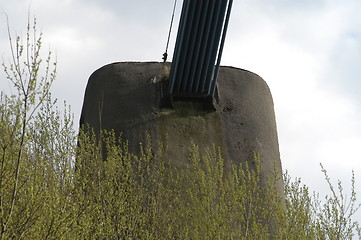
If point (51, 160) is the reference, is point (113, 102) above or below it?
above

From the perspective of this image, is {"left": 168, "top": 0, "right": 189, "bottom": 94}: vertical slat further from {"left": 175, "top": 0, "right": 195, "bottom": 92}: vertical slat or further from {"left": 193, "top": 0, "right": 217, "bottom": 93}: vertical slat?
{"left": 193, "top": 0, "right": 217, "bottom": 93}: vertical slat

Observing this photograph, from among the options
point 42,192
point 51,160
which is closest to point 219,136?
point 51,160

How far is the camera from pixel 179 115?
38.5ft

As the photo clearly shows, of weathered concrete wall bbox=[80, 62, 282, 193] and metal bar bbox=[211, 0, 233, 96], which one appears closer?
metal bar bbox=[211, 0, 233, 96]

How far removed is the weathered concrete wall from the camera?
11.5m

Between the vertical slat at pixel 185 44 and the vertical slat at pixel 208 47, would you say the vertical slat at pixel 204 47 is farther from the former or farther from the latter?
the vertical slat at pixel 185 44

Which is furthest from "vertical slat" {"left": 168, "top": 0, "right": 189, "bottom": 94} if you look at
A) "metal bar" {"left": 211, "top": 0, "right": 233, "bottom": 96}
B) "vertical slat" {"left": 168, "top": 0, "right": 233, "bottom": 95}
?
"metal bar" {"left": 211, "top": 0, "right": 233, "bottom": 96}

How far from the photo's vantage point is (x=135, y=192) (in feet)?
35.0

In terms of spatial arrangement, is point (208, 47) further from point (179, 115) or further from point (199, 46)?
point (179, 115)

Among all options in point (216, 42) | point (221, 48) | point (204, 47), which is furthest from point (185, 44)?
point (221, 48)

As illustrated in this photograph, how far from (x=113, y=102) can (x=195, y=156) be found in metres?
1.81

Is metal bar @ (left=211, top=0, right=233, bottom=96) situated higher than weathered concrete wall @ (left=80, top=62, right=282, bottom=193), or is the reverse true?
metal bar @ (left=211, top=0, right=233, bottom=96)

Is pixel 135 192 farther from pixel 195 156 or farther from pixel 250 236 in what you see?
pixel 250 236

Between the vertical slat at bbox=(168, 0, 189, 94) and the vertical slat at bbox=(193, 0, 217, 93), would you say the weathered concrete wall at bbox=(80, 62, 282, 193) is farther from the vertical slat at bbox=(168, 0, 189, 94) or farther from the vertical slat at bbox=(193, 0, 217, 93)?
the vertical slat at bbox=(193, 0, 217, 93)
